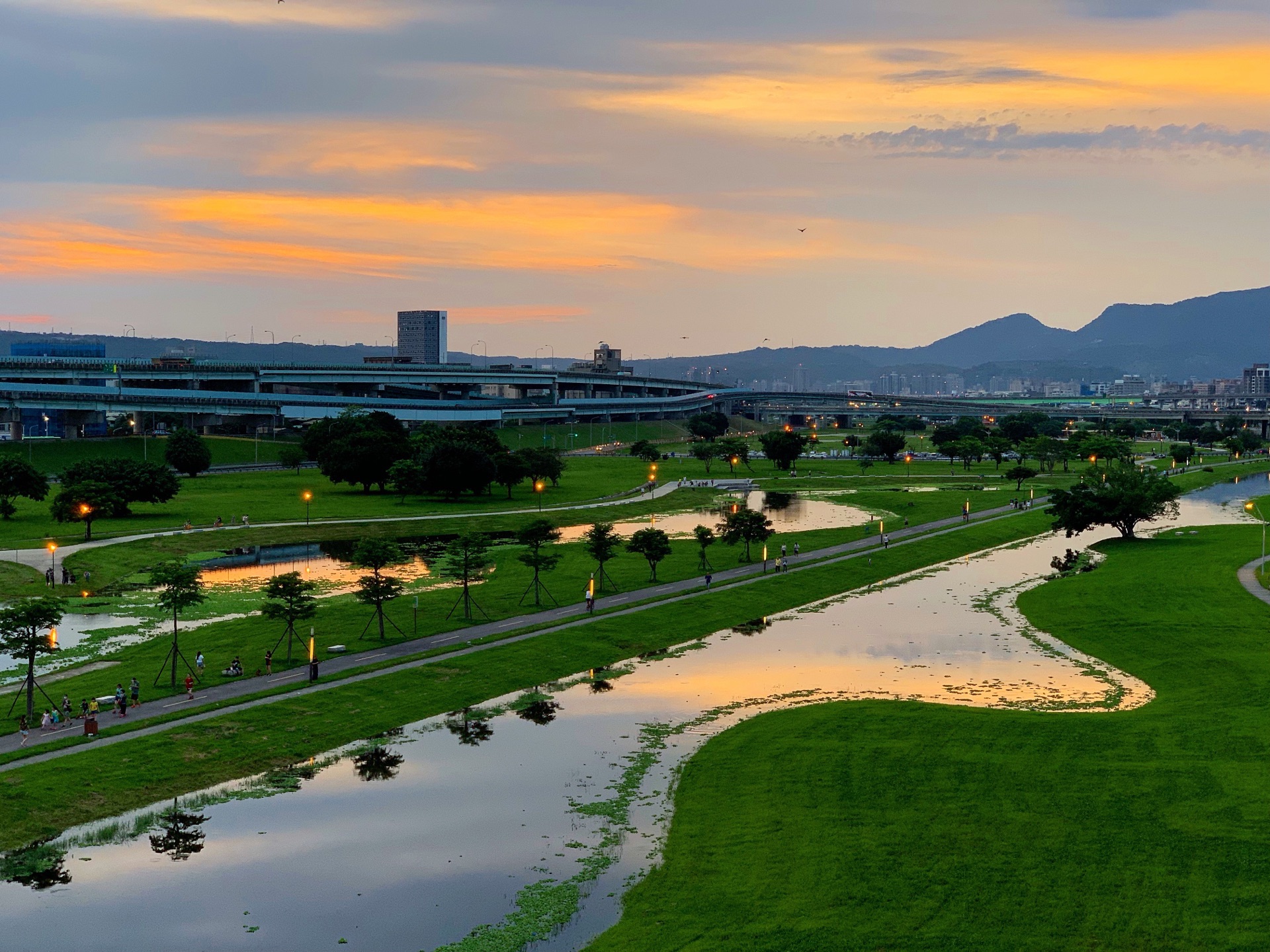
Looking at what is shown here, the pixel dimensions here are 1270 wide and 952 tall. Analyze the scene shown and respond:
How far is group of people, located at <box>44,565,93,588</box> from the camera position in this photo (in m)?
86.2

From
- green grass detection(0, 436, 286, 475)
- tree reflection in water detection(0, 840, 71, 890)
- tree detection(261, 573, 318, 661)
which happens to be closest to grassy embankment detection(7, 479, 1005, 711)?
tree detection(261, 573, 318, 661)

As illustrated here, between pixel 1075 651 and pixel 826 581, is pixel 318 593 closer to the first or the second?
pixel 826 581

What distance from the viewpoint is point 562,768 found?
4872cm

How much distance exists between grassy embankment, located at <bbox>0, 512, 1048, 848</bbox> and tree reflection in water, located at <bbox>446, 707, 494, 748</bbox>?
1053mm

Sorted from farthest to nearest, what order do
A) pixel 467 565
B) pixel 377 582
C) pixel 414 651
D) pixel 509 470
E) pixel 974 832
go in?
pixel 509 470, pixel 467 565, pixel 377 582, pixel 414 651, pixel 974 832

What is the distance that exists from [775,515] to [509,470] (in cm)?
3206

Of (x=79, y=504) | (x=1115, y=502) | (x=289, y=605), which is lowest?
(x=289, y=605)

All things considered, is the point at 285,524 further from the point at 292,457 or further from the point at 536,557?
the point at 292,457

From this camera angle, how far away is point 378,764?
49719 millimetres

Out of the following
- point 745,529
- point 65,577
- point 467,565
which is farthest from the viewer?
point 745,529

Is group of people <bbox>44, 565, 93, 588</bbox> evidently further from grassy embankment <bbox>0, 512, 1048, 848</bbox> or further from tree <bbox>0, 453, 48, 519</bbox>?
grassy embankment <bbox>0, 512, 1048, 848</bbox>

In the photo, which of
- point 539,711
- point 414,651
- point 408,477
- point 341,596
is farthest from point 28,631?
point 408,477

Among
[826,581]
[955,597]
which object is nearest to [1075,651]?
[955,597]

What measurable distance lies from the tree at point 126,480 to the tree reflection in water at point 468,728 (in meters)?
75.1
